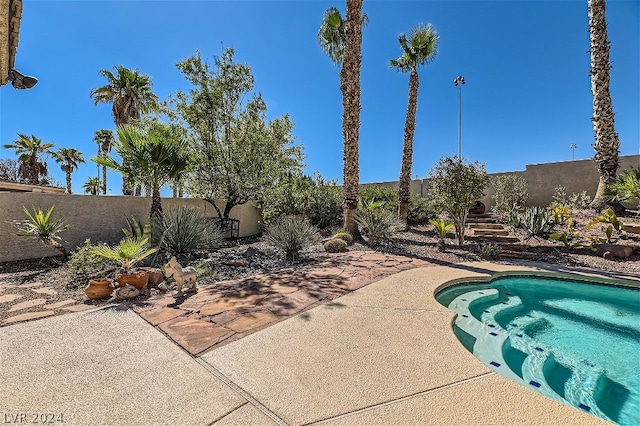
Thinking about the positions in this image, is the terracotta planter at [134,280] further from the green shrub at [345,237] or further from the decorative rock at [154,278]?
the green shrub at [345,237]

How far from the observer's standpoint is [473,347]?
11.4 ft

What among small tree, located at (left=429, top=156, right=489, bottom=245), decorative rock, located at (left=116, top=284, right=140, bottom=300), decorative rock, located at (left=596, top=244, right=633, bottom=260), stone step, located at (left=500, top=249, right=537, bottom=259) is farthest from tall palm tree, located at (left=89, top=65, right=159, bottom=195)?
decorative rock, located at (left=596, top=244, right=633, bottom=260)

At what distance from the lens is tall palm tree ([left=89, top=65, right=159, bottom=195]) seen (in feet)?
59.5

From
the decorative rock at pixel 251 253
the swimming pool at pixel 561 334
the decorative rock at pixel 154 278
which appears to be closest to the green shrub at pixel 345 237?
the decorative rock at pixel 251 253

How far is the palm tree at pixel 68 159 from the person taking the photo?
89.8 feet

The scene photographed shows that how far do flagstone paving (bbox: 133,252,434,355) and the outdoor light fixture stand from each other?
459 centimetres

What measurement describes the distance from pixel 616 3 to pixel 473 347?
15.4 meters

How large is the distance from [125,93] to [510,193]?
2229cm

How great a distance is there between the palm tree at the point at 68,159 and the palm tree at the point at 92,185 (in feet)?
12.0

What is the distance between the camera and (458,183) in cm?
913

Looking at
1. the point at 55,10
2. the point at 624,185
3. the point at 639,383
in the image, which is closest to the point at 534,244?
the point at 624,185

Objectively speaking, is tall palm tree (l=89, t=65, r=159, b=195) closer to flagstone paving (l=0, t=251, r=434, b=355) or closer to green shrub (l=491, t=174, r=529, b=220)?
flagstone paving (l=0, t=251, r=434, b=355)

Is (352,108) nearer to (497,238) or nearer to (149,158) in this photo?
(149,158)

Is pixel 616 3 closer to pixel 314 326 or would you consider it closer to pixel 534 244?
pixel 534 244
